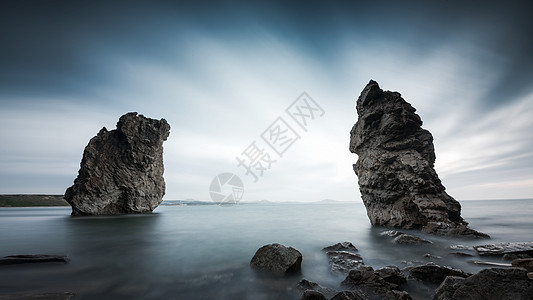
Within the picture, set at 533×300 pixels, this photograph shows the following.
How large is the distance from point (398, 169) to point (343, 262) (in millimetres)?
12488

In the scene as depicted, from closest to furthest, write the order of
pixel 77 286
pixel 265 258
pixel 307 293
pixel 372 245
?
pixel 307 293, pixel 77 286, pixel 265 258, pixel 372 245

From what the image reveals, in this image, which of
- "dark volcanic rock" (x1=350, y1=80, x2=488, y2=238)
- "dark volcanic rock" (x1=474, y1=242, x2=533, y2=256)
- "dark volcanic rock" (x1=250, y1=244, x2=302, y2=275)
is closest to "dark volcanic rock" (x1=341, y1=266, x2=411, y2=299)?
"dark volcanic rock" (x1=250, y1=244, x2=302, y2=275)

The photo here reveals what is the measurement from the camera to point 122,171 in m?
35.0

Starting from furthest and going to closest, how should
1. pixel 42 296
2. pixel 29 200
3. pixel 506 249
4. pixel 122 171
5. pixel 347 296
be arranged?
pixel 29 200, pixel 122 171, pixel 506 249, pixel 42 296, pixel 347 296

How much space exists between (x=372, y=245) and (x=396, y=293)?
7220 mm

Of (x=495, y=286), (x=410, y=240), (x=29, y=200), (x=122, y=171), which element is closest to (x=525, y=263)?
(x=495, y=286)

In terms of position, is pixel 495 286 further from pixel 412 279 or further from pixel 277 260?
pixel 277 260

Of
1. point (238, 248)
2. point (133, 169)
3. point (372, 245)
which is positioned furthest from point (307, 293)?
point (133, 169)

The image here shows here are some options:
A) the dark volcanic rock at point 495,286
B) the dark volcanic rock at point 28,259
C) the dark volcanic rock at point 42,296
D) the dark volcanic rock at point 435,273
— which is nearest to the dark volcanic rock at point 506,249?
the dark volcanic rock at point 435,273

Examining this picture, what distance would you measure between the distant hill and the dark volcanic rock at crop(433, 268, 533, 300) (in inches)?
6080

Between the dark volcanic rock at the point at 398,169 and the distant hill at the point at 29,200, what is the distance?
151220mm

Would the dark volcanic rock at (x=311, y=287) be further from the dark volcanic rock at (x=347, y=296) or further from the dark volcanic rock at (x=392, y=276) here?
the dark volcanic rock at (x=392, y=276)

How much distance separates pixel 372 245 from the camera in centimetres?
1111

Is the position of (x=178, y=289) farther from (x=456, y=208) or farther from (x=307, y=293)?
(x=456, y=208)
